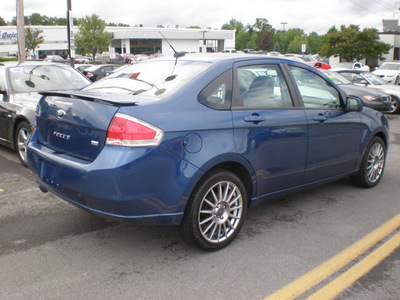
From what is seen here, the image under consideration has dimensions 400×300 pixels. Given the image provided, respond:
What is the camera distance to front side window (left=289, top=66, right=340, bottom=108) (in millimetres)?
4426

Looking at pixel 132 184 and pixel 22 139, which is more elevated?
pixel 132 184

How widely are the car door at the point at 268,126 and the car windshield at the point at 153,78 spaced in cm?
45

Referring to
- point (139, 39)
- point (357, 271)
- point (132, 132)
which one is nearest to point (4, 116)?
point (132, 132)

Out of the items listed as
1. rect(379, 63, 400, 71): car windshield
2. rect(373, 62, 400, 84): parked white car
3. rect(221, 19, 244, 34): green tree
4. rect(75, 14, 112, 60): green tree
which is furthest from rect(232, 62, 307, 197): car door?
rect(221, 19, 244, 34): green tree

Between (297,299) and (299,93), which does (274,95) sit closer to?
(299,93)

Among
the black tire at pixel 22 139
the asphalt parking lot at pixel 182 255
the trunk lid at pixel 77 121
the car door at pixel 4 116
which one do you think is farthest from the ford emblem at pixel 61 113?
the car door at pixel 4 116

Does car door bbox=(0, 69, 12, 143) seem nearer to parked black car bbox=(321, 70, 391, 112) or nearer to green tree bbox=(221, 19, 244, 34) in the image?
parked black car bbox=(321, 70, 391, 112)

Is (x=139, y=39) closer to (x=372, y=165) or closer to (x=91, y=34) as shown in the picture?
(x=91, y=34)

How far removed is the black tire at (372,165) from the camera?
5.37 meters

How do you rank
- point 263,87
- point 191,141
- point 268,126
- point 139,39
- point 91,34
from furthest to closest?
point 139,39 → point 91,34 → point 263,87 → point 268,126 → point 191,141

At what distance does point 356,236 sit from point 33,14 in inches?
6428

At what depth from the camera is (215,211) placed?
11.6 ft

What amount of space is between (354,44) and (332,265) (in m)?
35.8

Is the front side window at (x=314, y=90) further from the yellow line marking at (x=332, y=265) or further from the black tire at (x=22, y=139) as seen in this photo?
the black tire at (x=22, y=139)
